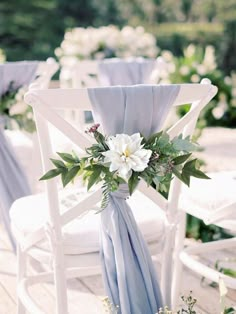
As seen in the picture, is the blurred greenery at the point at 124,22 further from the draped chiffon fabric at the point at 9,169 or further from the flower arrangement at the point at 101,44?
the draped chiffon fabric at the point at 9,169

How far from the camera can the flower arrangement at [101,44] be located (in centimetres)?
490

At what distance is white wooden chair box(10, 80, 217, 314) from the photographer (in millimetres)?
1578

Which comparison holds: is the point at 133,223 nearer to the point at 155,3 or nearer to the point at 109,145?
the point at 109,145

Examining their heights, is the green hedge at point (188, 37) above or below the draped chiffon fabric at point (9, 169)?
above

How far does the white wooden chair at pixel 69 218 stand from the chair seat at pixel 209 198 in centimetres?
14

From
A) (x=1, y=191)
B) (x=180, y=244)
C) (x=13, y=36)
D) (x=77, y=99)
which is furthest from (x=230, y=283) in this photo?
(x=13, y=36)

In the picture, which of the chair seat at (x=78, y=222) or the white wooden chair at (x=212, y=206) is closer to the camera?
the chair seat at (x=78, y=222)

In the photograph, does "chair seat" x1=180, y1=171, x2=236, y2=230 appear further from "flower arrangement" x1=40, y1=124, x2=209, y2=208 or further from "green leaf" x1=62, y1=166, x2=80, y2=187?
"green leaf" x1=62, y1=166, x2=80, y2=187

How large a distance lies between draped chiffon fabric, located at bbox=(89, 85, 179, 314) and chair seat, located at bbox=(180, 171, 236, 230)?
351mm

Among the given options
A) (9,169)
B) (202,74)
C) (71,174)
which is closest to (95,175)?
(71,174)

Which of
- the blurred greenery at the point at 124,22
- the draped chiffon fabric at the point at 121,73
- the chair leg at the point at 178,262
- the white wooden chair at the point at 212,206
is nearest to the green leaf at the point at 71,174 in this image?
the white wooden chair at the point at 212,206

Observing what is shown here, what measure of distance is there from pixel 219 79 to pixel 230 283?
399cm

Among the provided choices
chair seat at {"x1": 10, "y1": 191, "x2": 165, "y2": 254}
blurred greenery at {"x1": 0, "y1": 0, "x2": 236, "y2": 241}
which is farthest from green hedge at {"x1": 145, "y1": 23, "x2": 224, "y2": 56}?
chair seat at {"x1": 10, "y1": 191, "x2": 165, "y2": 254}

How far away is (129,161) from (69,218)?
0.30 m
